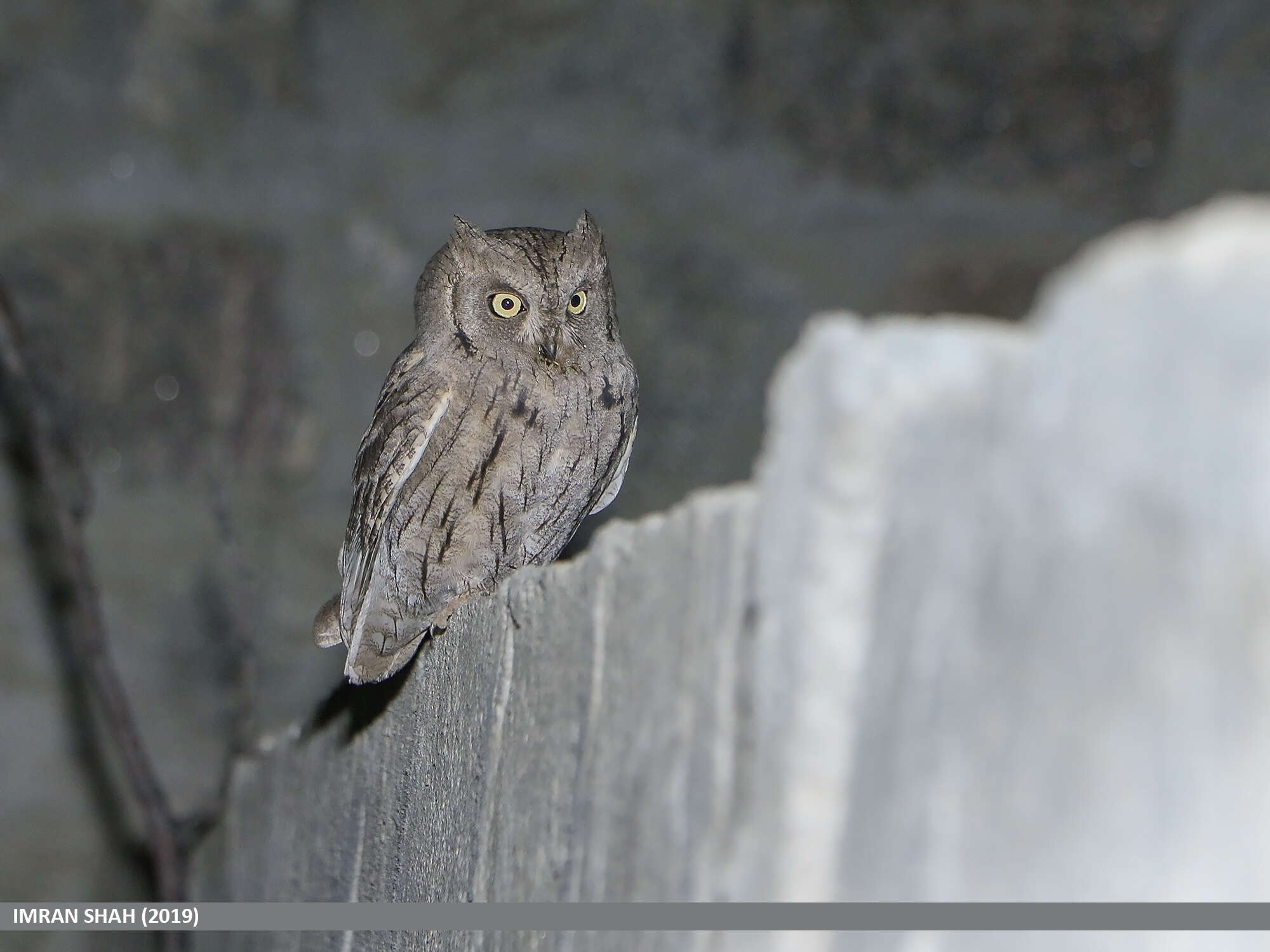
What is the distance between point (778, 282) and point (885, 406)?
2.05 m

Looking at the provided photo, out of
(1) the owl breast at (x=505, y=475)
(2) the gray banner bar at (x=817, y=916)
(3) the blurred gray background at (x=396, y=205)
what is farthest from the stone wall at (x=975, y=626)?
(3) the blurred gray background at (x=396, y=205)

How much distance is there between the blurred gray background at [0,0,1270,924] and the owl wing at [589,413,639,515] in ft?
1.93

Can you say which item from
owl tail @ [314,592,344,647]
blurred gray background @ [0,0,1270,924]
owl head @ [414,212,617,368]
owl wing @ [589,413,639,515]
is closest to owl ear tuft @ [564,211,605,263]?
owl head @ [414,212,617,368]

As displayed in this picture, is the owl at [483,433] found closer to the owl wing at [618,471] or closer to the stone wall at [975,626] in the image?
the owl wing at [618,471]

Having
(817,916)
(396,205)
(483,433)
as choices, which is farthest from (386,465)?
(817,916)

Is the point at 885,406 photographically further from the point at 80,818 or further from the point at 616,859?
the point at 80,818

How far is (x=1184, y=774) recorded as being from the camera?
0.30 metres

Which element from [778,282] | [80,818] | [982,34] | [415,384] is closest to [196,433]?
[80,818]

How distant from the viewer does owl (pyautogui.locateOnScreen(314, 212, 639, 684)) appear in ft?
4.98

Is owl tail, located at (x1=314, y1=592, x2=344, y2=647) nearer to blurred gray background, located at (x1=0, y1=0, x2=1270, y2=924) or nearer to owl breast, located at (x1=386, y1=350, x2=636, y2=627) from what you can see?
owl breast, located at (x1=386, y1=350, x2=636, y2=627)

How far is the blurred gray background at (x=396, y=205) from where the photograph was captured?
2.24 metres

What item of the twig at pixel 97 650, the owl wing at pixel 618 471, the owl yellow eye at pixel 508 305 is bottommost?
the twig at pixel 97 650

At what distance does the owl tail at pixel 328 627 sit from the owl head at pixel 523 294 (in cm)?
35

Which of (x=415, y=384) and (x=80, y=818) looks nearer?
(x=415, y=384)
